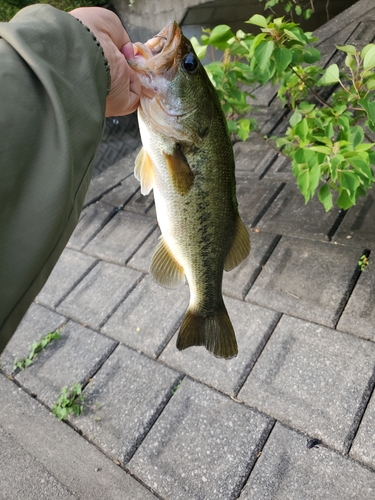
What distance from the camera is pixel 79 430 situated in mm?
2605

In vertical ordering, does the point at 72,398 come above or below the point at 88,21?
below

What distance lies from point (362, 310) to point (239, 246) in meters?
1.20

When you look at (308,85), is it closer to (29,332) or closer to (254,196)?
(254,196)

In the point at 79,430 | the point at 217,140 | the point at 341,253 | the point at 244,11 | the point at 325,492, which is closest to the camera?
the point at 217,140

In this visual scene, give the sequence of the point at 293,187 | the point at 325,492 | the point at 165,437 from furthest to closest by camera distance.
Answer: the point at 293,187 → the point at 165,437 → the point at 325,492

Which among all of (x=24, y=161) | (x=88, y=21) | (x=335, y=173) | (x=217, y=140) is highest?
(x=88, y=21)

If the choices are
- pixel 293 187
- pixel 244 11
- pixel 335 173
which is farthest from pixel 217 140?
pixel 244 11

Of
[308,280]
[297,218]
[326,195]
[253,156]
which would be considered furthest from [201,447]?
[253,156]

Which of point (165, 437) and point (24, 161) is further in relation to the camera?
point (165, 437)

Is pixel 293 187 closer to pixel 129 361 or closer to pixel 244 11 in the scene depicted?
pixel 129 361

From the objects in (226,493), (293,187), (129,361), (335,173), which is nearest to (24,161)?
(335,173)

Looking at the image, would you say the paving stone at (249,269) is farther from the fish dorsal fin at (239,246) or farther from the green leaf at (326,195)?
the fish dorsal fin at (239,246)

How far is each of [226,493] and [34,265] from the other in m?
1.70

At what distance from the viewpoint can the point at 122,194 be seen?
471 cm
